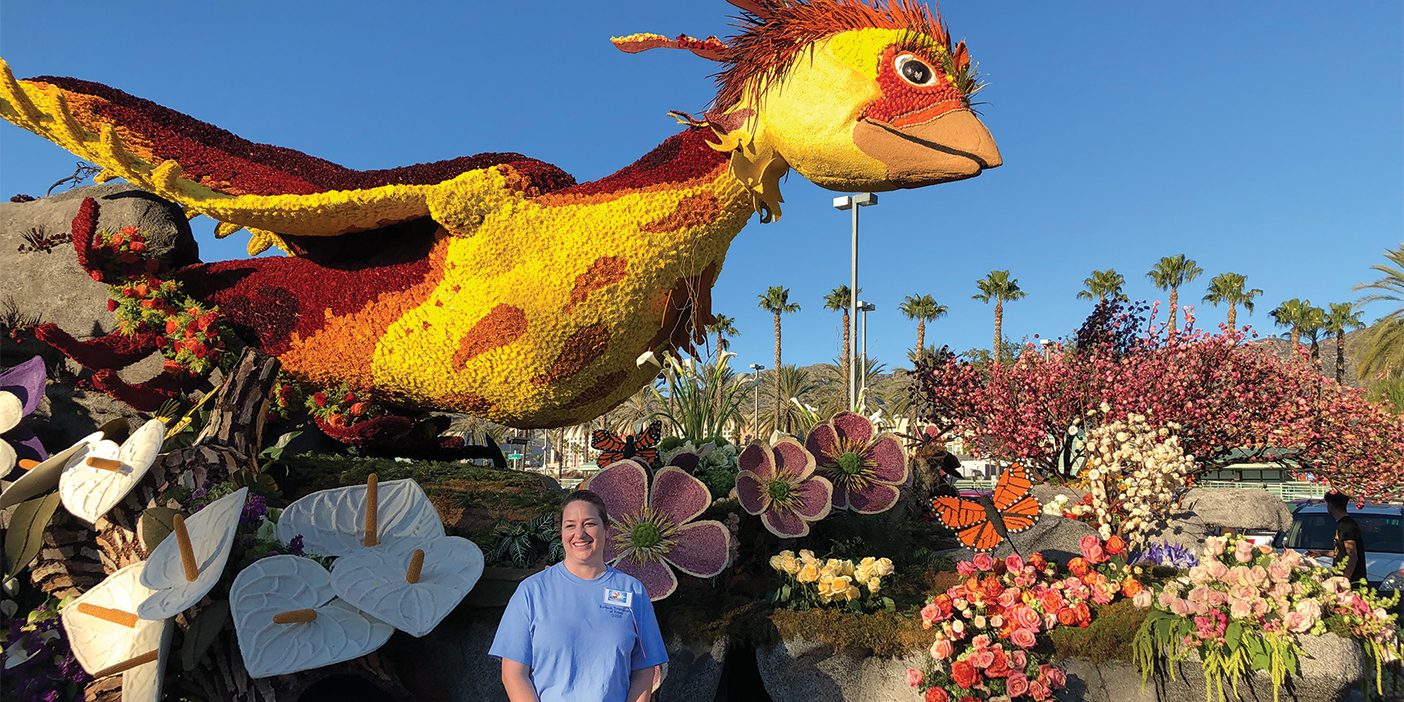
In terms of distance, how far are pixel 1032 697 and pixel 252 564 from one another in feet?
10.6

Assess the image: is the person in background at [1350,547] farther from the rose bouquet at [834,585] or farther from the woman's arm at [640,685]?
the woman's arm at [640,685]

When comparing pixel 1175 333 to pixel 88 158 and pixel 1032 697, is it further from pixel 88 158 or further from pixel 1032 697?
pixel 88 158

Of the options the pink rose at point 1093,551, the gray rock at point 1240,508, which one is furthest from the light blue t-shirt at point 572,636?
the gray rock at point 1240,508

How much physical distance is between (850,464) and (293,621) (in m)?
3.05

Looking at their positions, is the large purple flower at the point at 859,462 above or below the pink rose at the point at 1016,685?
above

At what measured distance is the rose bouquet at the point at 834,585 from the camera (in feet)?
13.5

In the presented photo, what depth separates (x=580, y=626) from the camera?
7.33ft

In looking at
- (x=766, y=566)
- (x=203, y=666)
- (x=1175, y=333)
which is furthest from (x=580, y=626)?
(x=1175, y=333)

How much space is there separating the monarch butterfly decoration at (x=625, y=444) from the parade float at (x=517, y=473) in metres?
0.03

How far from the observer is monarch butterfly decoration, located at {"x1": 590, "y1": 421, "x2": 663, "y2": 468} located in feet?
20.2

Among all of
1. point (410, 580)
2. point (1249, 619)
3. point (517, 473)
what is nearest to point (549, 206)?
point (517, 473)

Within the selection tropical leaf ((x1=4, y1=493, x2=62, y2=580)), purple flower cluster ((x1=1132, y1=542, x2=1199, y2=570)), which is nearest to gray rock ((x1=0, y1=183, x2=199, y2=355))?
tropical leaf ((x1=4, y1=493, x2=62, y2=580))

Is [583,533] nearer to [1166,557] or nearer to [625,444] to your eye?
[625,444]

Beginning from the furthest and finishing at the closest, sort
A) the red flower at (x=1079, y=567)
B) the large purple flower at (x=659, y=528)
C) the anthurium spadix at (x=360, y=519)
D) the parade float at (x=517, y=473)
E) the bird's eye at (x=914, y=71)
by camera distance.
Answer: the bird's eye at (x=914, y=71) → the red flower at (x=1079, y=567) → the large purple flower at (x=659, y=528) → the anthurium spadix at (x=360, y=519) → the parade float at (x=517, y=473)
